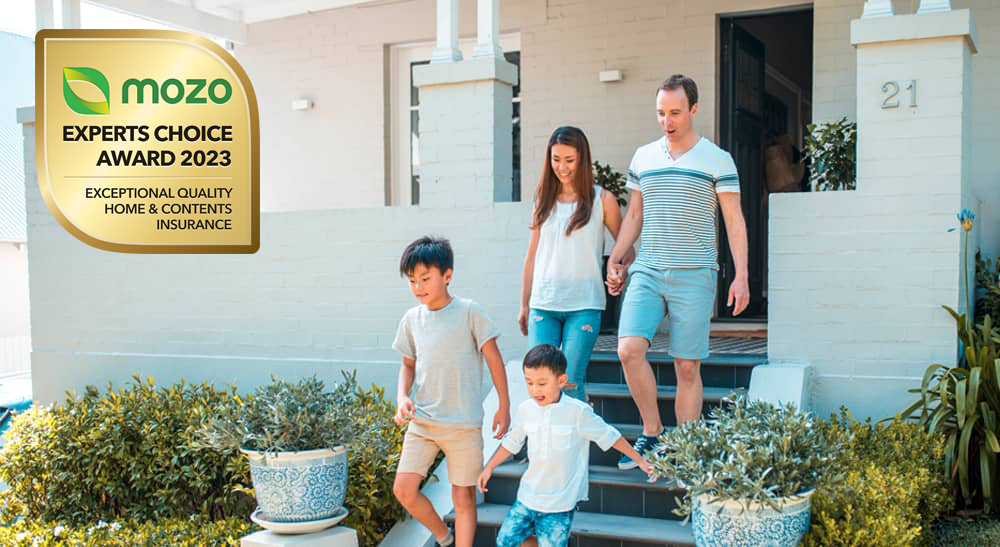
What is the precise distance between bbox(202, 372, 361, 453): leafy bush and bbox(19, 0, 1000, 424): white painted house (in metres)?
1.73

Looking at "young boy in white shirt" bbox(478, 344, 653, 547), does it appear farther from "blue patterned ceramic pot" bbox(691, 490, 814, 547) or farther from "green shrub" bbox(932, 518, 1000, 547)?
"green shrub" bbox(932, 518, 1000, 547)

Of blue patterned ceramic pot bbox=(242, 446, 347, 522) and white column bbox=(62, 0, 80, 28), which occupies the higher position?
white column bbox=(62, 0, 80, 28)

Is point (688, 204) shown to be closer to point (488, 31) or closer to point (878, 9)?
point (878, 9)

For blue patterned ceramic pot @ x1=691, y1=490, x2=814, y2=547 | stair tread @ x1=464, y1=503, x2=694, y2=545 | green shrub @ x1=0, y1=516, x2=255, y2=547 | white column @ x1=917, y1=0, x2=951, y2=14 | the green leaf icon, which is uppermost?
white column @ x1=917, y1=0, x2=951, y2=14

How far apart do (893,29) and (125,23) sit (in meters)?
6.44

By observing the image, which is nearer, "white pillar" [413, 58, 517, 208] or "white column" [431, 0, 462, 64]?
"white pillar" [413, 58, 517, 208]

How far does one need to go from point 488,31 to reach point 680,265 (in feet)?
7.66

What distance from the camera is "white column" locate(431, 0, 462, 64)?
19.0ft

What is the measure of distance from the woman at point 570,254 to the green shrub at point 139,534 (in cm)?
166

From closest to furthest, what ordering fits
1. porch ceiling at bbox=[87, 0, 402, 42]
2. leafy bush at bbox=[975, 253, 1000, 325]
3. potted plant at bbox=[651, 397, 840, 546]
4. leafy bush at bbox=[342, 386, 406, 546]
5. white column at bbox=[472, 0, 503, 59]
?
1. potted plant at bbox=[651, 397, 840, 546]
2. leafy bush at bbox=[342, 386, 406, 546]
3. leafy bush at bbox=[975, 253, 1000, 325]
4. white column at bbox=[472, 0, 503, 59]
5. porch ceiling at bbox=[87, 0, 402, 42]

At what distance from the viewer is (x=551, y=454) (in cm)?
352

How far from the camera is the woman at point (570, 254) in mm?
4035

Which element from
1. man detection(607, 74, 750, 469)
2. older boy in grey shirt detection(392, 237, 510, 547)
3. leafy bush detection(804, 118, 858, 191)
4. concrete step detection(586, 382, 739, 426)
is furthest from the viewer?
leafy bush detection(804, 118, 858, 191)

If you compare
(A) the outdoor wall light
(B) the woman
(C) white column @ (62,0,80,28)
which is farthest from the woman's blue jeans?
(C) white column @ (62,0,80,28)
